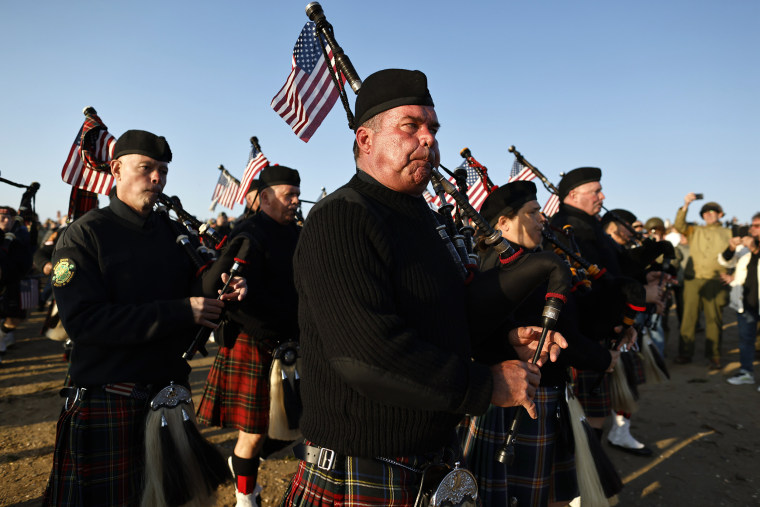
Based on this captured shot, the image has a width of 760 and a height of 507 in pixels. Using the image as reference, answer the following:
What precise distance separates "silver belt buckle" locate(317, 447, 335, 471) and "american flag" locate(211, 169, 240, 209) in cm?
641

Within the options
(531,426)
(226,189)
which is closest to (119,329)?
(531,426)

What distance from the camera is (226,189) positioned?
7.72 meters

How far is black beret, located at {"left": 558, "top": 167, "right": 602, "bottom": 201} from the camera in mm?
4348

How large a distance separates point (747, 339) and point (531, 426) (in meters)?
6.48

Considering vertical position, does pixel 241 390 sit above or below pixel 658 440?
above

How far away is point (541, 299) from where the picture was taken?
2539mm

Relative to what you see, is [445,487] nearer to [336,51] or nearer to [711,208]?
[336,51]

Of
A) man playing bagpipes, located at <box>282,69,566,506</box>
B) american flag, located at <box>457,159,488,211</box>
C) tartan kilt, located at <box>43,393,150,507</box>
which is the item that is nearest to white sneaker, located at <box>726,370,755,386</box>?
american flag, located at <box>457,159,488,211</box>

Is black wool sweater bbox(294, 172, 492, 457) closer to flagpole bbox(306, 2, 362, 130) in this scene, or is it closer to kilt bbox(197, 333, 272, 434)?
flagpole bbox(306, 2, 362, 130)

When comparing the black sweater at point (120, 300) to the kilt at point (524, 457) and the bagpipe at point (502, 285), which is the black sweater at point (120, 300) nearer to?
the bagpipe at point (502, 285)

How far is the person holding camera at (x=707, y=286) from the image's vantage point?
800 centimetres

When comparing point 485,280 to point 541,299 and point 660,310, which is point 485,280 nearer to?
point 541,299

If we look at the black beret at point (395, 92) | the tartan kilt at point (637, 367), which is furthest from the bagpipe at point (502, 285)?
the tartan kilt at point (637, 367)

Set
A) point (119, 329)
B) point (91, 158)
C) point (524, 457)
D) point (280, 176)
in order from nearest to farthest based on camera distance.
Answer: point (119, 329) → point (524, 457) → point (91, 158) → point (280, 176)
